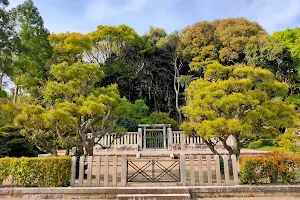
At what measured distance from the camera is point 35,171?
536 centimetres

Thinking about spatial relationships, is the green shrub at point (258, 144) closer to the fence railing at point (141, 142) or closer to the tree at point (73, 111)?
the fence railing at point (141, 142)

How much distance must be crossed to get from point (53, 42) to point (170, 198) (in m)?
16.0

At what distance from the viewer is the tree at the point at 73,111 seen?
20.1 ft

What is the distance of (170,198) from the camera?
485 cm

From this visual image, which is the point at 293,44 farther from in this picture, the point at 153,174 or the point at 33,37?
the point at 33,37

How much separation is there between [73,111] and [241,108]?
4.63m

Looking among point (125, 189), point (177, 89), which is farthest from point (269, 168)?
point (177, 89)

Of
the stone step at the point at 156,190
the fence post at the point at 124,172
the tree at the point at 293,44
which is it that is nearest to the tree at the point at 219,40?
the tree at the point at 293,44

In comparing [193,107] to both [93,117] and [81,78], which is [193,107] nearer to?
[93,117]

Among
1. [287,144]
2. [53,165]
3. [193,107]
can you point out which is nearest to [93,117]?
[53,165]

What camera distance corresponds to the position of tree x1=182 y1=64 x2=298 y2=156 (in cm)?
636

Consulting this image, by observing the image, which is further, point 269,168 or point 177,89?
point 177,89

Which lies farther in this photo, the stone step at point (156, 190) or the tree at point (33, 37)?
the tree at point (33, 37)

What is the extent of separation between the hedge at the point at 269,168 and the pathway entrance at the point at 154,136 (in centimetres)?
860
